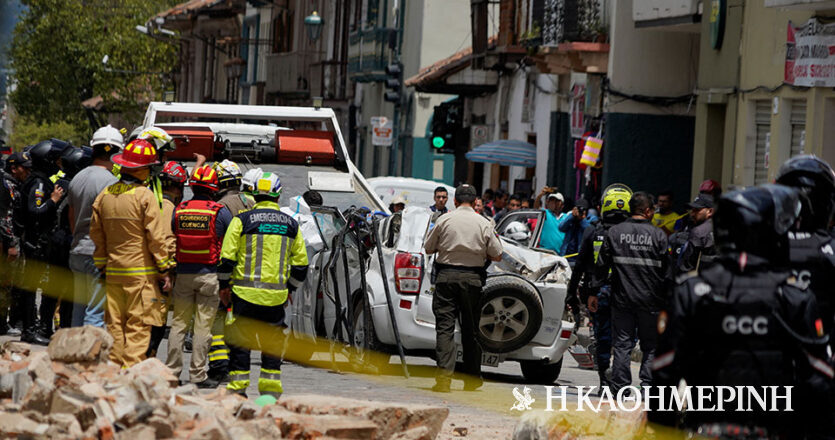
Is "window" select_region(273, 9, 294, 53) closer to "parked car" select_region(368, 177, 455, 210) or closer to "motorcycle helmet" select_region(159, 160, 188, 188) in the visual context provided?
"parked car" select_region(368, 177, 455, 210)

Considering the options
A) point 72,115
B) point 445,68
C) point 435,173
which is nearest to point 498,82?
point 445,68

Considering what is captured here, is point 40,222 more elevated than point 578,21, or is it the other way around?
point 578,21

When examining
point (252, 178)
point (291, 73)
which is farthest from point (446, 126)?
point (252, 178)

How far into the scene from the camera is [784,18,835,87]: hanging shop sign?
1844 cm

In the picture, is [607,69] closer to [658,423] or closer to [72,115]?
[658,423]

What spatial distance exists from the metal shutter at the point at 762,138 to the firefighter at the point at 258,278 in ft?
36.1

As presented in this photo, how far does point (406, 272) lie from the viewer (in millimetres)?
13984

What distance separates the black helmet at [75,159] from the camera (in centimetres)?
1469

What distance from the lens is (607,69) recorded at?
2673cm

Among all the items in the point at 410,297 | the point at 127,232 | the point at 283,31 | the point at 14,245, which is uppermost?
the point at 283,31

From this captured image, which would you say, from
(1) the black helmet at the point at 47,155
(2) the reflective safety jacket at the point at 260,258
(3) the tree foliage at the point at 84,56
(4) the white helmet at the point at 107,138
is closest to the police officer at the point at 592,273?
(2) the reflective safety jacket at the point at 260,258

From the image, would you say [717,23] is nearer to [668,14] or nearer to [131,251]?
[668,14]

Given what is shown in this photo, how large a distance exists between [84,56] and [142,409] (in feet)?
191

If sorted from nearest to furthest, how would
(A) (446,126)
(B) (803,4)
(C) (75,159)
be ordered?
(C) (75,159)
(B) (803,4)
(A) (446,126)
